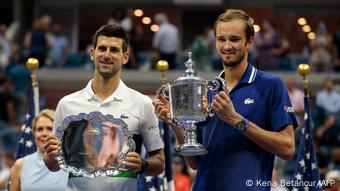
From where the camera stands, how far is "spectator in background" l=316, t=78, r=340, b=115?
57.5 ft

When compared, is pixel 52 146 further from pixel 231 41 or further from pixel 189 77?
pixel 231 41

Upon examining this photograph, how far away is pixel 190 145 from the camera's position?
6098 millimetres

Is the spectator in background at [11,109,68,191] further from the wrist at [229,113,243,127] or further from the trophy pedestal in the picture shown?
the wrist at [229,113,243,127]

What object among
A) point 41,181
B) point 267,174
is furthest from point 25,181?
point 267,174

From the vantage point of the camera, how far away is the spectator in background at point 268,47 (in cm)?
1981

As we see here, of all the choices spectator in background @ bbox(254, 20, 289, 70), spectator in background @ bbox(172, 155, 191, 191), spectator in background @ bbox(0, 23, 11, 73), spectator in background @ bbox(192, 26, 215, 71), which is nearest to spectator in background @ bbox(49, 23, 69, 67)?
spectator in background @ bbox(0, 23, 11, 73)

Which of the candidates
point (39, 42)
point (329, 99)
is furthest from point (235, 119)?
point (39, 42)

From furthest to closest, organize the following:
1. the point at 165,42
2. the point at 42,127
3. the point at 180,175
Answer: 1. the point at 165,42
2. the point at 180,175
3. the point at 42,127

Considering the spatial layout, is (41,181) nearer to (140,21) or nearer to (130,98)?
(130,98)

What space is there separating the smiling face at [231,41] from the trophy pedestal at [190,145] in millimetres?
455

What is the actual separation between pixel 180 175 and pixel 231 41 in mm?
6195

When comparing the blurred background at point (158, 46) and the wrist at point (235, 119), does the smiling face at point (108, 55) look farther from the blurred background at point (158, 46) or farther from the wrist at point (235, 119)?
the blurred background at point (158, 46)

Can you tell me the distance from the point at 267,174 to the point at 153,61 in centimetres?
1470

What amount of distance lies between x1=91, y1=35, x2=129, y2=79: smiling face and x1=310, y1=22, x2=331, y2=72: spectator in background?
1442 centimetres
